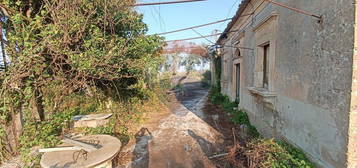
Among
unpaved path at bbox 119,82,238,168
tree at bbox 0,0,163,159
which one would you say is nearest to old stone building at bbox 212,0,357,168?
unpaved path at bbox 119,82,238,168

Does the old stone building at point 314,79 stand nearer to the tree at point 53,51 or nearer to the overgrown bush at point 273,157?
the overgrown bush at point 273,157

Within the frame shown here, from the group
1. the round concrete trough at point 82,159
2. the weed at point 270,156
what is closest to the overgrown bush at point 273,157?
the weed at point 270,156

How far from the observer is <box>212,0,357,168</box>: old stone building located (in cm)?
191

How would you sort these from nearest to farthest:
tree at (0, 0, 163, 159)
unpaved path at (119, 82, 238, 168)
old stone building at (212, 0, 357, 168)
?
old stone building at (212, 0, 357, 168) → tree at (0, 0, 163, 159) → unpaved path at (119, 82, 238, 168)

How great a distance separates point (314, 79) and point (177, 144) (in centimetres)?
337

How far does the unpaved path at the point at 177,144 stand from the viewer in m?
3.53

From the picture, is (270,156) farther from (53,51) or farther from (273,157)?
(53,51)

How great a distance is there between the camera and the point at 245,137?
4.81 meters

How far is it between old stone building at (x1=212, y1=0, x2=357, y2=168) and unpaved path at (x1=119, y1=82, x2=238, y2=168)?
1538 millimetres

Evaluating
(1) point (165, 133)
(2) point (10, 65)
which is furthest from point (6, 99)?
(1) point (165, 133)

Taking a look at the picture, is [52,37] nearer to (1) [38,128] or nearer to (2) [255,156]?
(1) [38,128]

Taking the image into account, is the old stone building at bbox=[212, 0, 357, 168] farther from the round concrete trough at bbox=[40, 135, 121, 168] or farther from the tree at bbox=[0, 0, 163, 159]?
the round concrete trough at bbox=[40, 135, 121, 168]

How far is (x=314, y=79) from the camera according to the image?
2445mm

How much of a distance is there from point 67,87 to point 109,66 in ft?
3.18
